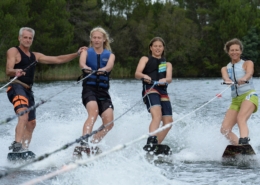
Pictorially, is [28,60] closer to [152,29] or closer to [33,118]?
[33,118]

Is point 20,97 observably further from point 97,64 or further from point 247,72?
point 247,72

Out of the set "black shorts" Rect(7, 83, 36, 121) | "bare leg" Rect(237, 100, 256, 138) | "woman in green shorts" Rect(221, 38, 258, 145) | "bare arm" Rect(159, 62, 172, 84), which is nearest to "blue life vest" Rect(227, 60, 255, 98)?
"woman in green shorts" Rect(221, 38, 258, 145)

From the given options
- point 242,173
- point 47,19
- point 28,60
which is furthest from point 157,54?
point 47,19

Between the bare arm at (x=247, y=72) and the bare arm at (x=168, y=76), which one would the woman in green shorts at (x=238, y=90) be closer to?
the bare arm at (x=247, y=72)

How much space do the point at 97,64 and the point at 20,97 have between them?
105cm

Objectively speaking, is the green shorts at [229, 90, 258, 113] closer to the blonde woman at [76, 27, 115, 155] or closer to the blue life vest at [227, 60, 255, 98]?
the blue life vest at [227, 60, 255, 98]

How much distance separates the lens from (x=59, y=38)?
43750 millimetres

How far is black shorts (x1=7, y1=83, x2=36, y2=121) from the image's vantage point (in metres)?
6.60

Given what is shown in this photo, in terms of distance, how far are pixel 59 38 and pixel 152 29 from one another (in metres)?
14.7

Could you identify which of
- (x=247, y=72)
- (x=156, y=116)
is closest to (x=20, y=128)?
(x=156, y=116)

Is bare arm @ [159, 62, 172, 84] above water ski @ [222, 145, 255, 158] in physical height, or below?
above

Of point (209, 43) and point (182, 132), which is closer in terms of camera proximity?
point (182, 132)

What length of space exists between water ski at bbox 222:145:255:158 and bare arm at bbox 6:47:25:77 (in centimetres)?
264

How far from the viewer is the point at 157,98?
7133mm
